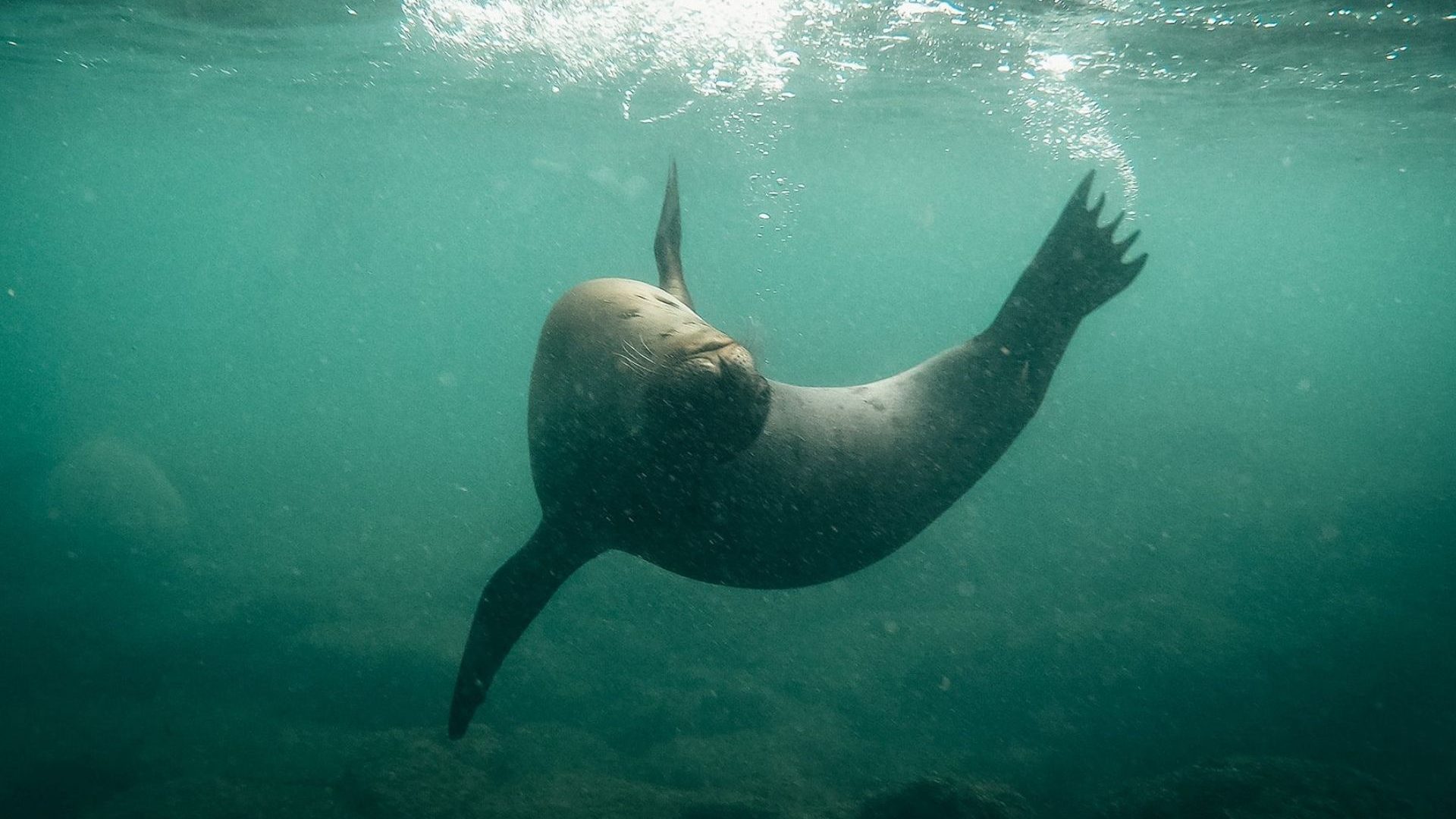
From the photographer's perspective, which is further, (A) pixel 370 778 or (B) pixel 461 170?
(B) pixel 461 170

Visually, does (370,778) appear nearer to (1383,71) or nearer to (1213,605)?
(1213,605)

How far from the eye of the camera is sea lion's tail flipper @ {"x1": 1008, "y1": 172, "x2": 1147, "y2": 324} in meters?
4.03

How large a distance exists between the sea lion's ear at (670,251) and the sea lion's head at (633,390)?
Answer: 1110 mm

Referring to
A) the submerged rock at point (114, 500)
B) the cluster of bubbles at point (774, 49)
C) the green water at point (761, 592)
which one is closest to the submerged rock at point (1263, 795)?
the green water at point (761, 592)

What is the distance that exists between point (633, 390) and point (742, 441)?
396 millimetres

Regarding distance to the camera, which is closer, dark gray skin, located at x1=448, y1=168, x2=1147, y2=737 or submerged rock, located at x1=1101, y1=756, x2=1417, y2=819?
dark gray skin, located at x1=448, y1=168, x2=1147, y2=737

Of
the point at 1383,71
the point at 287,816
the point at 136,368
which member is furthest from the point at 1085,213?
the point at 136,368

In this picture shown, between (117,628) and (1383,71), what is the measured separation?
74.2ft

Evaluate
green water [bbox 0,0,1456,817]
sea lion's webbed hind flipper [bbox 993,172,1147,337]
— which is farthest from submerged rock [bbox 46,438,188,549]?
sea lion's webbed hind flipper [bbox 993,172,1147,337]

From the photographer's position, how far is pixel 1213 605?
10977 mm

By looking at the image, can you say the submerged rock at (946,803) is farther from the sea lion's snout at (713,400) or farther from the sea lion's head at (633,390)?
the sea lion's snout at (713,400)

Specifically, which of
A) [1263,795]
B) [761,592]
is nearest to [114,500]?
[761,592]

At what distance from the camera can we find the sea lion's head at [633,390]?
7.21 ft

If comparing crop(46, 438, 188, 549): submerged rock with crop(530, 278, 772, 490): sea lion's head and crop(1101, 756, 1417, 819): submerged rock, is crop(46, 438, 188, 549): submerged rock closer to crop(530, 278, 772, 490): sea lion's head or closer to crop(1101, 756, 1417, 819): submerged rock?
crop(530, 278, 772, 490): sea lion's head
